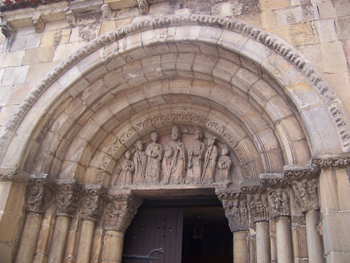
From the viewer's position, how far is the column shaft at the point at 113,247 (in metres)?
5.34

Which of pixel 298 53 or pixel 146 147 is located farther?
pixel 146 147

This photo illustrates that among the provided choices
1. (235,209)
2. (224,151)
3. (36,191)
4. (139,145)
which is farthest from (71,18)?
(235,209)

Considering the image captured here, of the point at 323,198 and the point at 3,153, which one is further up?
the point at 3,153

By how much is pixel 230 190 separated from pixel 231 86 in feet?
5.41

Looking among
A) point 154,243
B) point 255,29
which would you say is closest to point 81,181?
point 154,243

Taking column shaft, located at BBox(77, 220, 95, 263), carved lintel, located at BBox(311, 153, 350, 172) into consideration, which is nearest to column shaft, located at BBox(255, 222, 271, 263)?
carved lintel, located at BBox(311, 153, 350, 172)

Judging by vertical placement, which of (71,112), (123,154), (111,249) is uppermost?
(71,112)

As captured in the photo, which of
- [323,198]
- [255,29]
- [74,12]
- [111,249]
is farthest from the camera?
[74,12]

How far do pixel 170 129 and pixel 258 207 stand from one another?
2.32 m

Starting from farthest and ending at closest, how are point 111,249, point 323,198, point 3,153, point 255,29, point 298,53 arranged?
point 111,249, point 3,153, point 255,29, point 298,53, point 323,198

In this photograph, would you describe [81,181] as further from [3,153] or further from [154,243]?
[154,243]

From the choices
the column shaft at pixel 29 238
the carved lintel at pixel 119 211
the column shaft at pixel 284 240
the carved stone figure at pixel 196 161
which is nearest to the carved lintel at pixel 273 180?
the column shaft at pixel 284 240

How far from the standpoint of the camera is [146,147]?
6176 millimetres

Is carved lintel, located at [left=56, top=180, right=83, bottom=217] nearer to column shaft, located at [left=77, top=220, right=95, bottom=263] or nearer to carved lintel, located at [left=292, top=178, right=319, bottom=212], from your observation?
column shaft, located at [left=77, top=220, right=95, bottom=263]
